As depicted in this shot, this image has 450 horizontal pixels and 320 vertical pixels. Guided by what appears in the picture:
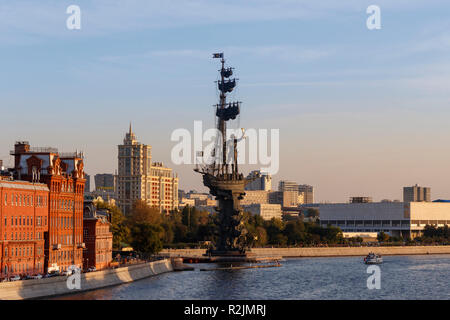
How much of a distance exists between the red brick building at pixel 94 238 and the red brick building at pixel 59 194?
3071 millimetres

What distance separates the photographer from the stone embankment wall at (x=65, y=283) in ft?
278

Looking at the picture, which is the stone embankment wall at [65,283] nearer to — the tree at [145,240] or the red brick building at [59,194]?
the red brick building at [59,194]

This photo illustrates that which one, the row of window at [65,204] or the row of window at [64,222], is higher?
the row of window at [65,204]

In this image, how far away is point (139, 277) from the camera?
416 ft

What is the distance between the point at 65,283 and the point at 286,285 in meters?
40.8

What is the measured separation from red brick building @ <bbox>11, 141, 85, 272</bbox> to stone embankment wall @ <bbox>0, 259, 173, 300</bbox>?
21.7 feet

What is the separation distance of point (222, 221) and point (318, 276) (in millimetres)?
43022

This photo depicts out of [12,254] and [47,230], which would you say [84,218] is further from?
[12,254]

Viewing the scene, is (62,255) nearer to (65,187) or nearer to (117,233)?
(65,187)

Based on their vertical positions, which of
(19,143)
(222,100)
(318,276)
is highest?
(222,100)

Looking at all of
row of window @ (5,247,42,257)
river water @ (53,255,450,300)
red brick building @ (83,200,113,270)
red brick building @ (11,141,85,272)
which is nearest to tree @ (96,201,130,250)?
river water @ (53,255,450,300)

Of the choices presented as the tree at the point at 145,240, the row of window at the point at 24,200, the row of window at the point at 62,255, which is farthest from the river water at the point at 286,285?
the row of window at the point at 24,200
